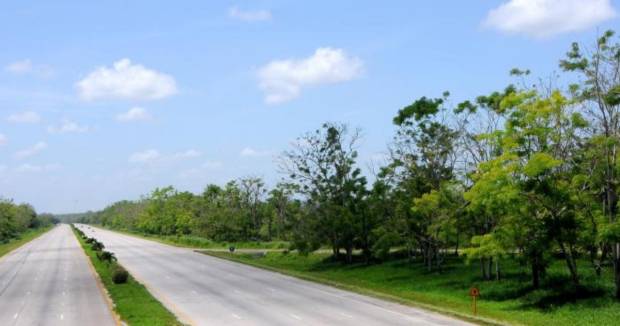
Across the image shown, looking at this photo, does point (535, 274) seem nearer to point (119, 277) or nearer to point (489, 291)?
point (489, 291)

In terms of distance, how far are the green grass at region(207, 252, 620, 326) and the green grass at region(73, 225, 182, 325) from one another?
39.0ft

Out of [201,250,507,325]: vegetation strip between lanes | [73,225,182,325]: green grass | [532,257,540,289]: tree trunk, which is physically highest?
[532,257,540,289]: tree trunk

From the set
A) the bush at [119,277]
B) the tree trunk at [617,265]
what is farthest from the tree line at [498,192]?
the bush at [119,277]

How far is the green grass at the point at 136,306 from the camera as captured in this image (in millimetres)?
26938

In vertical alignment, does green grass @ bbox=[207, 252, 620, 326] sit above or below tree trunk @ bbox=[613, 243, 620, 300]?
below

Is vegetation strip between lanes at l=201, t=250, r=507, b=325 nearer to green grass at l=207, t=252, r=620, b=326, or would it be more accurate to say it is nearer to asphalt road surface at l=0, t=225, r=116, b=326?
green grass at l=207, t=252, r=620, b=326

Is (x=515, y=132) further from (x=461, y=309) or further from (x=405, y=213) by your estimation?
(x=405, y=213)

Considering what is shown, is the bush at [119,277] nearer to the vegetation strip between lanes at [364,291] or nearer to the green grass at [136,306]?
the green grass at [136,306]

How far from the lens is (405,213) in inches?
1844

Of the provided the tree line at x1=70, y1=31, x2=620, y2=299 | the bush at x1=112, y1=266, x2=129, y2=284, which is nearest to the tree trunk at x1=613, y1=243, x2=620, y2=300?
the tree line at x1=70, y1=31, x2=620, y2=299

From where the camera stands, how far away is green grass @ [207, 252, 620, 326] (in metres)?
27.2

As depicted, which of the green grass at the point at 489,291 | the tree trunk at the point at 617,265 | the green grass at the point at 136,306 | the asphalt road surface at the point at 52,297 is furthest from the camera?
the asphalt road surface at the point at 52,297

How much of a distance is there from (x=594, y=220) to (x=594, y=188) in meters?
2.52

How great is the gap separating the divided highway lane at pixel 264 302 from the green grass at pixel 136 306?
80 cm
